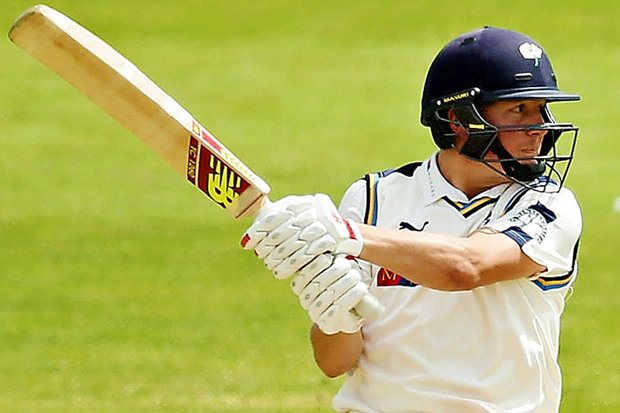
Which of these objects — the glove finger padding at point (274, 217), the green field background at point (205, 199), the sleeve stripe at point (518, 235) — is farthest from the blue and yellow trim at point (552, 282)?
the green field background at point (205, 199)

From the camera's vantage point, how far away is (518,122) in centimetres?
430

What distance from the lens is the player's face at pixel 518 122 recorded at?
4238 millimetres

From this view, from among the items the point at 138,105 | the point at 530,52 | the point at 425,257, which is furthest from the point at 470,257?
the point at 138,105

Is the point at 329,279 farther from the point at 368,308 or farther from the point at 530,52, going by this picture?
the point at 530,52

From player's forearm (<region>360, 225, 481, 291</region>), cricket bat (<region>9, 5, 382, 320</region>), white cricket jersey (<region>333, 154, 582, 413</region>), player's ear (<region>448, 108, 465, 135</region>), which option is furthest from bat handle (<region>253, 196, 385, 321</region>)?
player's ear (<region>448, 108, 465, 135</region>)

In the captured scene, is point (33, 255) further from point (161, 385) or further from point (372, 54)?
point (372, 54)

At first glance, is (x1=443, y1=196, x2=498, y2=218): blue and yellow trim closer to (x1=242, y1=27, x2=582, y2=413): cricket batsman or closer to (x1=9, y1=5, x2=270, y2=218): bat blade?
(x1=242, y1=27, x2=582, y2=413): cricket batsman

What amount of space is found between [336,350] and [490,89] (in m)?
0.92

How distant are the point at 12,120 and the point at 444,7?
5.87 metres

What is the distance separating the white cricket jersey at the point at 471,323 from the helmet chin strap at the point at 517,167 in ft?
0.20

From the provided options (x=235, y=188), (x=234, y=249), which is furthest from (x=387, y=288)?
(x=234, y=249)

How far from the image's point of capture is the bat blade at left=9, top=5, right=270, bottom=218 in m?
3.72

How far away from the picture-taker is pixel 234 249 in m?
9.73

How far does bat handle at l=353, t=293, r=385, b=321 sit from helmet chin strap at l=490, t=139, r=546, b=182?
0.61 metres
